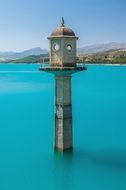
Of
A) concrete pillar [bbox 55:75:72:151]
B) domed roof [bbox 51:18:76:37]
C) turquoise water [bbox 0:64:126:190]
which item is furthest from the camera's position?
concrete pillar [bbox 55:75:72:151]

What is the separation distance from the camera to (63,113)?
27094mm

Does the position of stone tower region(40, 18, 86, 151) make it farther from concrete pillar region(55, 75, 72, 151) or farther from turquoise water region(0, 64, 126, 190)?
turquoise water region(0, 64, 126, 190)

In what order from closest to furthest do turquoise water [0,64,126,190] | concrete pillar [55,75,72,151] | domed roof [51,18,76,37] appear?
turquoise water [0,64,126,190] < domed roof [51,18,76,37] < concrete pillar [55,75,72,151]

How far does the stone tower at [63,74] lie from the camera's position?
88.1 ft

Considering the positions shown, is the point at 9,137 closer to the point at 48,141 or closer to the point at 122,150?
the point at 48,141

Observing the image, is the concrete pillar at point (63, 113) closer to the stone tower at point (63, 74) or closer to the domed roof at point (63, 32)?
the stone tower at point (63, 74)

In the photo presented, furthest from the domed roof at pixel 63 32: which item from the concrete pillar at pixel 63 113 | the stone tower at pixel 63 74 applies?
the concrete pillar at pixel 63 113

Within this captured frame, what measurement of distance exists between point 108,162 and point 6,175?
20.5 ft

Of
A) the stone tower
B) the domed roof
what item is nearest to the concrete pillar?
the stone tower

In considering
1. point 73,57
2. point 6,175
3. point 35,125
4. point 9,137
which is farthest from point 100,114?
point 6,175

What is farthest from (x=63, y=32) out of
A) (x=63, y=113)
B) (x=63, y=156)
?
(x=63, y=156)

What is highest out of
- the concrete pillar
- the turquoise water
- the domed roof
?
the domed roof

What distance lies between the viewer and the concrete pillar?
88.8ft

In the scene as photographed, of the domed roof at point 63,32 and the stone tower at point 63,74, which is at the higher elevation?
the domed roof at point 63,32
